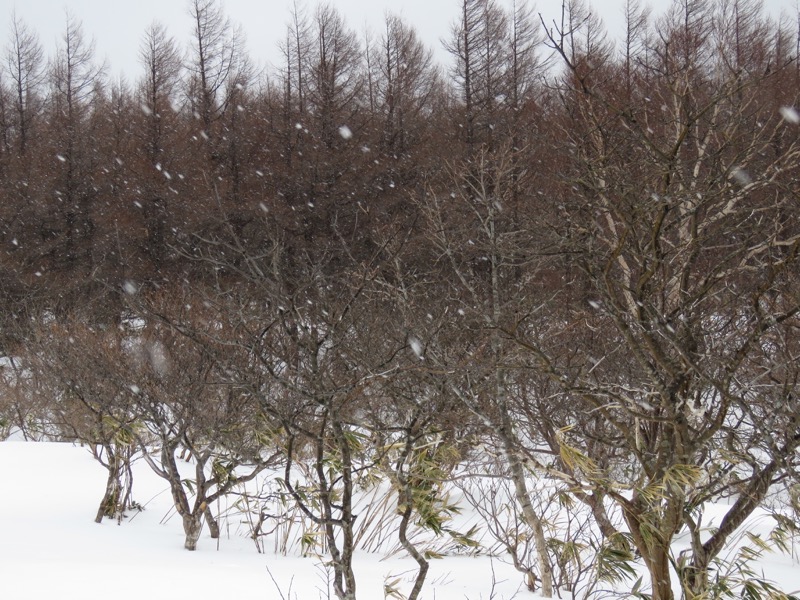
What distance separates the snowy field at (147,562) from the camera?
15.6 feet

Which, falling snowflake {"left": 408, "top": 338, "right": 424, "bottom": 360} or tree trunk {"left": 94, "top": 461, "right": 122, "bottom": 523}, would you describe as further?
tree trunk {"left": 94, "top": 461, "right": 122, "bottom": 523}

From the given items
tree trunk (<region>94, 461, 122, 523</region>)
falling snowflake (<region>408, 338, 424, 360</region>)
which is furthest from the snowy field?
falling snowflake (<region>408, 338, 424, 360</region>)

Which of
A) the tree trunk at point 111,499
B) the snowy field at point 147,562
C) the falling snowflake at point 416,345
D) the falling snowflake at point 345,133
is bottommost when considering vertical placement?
the snowy field at point 147,562

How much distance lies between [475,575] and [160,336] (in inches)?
181

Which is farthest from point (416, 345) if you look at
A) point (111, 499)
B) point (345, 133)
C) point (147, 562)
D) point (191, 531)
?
point (345, 133)

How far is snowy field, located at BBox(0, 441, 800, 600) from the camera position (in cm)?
475

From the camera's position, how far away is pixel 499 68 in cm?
2092

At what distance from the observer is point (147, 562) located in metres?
5.73

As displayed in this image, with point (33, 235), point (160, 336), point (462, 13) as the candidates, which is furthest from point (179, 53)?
point (160, 336)

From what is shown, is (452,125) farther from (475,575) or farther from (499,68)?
(475,575)

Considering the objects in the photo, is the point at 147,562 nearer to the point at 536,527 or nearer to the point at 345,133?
the point at 536,527

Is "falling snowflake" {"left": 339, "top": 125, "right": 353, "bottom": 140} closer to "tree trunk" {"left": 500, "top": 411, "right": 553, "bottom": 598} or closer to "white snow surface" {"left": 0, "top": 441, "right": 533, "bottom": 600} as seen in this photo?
"white snow surface" {"left": 0, "top": 441, "right": 533, "bottom": 600}

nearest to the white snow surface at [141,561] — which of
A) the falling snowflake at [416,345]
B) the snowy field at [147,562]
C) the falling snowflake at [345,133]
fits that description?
the snowy field at [147,562]

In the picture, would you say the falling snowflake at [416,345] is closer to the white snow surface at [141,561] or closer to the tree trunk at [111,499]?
the white snow surface at [141,561]
